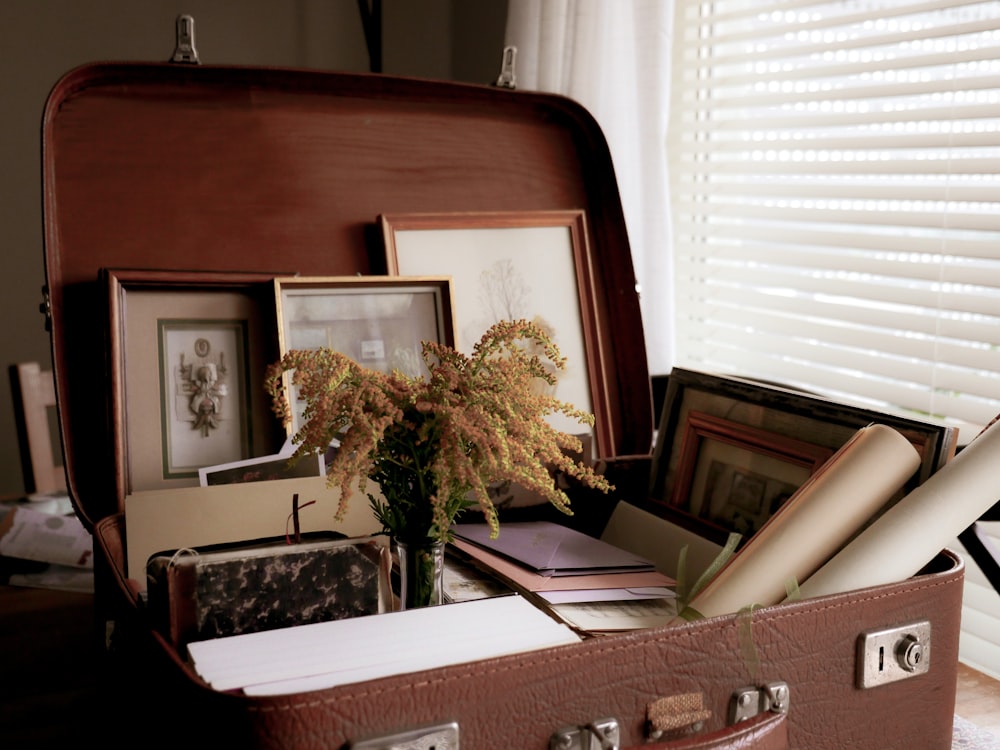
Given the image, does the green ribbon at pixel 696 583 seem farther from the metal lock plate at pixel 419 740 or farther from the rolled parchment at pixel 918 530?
the metal lock plate at pixel 419 740

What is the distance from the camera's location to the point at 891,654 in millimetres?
792

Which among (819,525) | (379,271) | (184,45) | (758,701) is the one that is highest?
(184,45)

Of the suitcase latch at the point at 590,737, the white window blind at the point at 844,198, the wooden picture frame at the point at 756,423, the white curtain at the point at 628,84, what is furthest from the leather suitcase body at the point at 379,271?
the white window blind at the point at 844,198

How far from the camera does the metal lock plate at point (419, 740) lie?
59 cm

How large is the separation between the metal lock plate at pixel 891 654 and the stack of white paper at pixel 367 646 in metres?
0.26

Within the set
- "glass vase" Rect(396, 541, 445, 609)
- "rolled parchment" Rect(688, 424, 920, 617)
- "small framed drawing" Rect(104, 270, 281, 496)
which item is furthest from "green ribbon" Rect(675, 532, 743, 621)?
"small framed drawing" Rect(104, 270, 281, 496)

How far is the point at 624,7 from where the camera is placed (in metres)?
1.59

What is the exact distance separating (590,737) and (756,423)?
48 cm

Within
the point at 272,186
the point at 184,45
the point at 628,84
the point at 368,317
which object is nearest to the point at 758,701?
the point at 368,317

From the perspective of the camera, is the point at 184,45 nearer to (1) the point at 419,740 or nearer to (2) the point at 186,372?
(2) the point at 186,372

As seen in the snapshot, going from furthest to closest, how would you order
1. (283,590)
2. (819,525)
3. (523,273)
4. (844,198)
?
(844,198), (523,273), (819,525), (283,590)

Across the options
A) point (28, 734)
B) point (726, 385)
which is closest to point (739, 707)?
point (726, 385)

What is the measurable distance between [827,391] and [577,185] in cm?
55

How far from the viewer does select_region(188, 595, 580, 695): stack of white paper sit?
0.63 m
